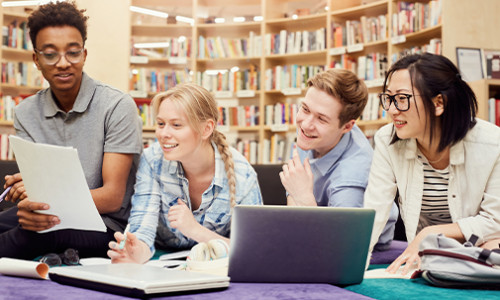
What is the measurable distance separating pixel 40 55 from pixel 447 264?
1656 millimetres

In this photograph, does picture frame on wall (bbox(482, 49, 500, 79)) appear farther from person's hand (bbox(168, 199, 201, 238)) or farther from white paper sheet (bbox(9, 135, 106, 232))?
white paper sheet (bbox(9, 135, 106, 232))

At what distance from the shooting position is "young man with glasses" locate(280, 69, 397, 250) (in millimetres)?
1860

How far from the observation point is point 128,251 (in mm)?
1604

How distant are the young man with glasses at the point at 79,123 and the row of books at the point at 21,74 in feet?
12.6

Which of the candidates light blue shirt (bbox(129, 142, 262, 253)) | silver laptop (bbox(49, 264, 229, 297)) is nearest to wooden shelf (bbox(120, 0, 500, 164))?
light blue shirt (bbox(129, 142, 262, 253))

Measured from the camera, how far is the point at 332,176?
6.39 feet

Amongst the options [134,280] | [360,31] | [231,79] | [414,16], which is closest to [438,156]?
[134,280]

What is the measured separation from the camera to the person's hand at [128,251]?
1.55m

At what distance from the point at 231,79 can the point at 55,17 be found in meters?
3.96

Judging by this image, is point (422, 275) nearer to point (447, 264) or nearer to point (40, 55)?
point (447, 264)

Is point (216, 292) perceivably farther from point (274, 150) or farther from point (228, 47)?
point (228, 47)

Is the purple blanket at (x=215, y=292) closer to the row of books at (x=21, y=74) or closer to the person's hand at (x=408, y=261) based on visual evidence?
the person's hand at (x=408, y=261)

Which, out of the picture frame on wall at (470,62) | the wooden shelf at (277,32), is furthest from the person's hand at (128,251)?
the wooden shelf at (277,32)

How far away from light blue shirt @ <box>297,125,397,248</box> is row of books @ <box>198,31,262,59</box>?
389 cm
